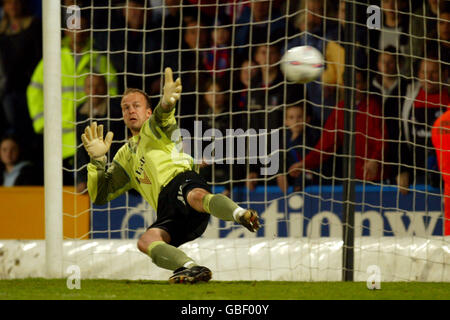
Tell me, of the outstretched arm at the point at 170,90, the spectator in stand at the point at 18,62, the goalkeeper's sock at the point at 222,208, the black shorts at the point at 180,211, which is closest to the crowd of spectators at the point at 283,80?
the spectator in stand at the point at 18,62

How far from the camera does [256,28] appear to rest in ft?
25.1

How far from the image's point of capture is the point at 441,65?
7133mm

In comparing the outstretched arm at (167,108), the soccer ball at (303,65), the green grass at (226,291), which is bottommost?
the green grass at (226,291)

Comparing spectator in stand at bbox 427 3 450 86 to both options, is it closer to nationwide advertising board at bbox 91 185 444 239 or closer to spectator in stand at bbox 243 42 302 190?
nationwide advertising board at bbox 91 185 444 239

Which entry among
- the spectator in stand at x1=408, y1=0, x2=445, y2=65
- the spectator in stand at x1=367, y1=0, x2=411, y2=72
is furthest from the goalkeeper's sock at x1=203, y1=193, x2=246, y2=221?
the spectator in stand at x1=367, y1=0, x2=411, y2=72

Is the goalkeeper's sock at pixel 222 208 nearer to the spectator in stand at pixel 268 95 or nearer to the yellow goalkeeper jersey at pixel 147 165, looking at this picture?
the yellow goalkeeper jersey at pixel 147 165

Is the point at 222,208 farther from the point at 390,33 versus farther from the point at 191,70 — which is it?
the point at 390,33

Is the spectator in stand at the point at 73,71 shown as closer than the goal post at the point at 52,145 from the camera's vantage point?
No

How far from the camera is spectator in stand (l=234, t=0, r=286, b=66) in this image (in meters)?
7.49

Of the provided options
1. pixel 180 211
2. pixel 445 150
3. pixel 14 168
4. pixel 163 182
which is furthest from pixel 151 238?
pixel 14 168

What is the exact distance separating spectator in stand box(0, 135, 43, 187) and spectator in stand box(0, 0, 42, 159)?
13cm

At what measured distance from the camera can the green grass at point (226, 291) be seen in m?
4.50

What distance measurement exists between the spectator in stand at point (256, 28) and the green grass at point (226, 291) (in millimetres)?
2696

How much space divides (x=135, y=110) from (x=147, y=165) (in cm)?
45
